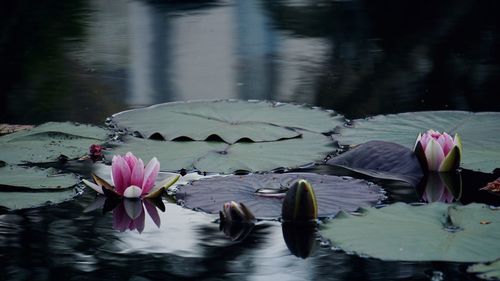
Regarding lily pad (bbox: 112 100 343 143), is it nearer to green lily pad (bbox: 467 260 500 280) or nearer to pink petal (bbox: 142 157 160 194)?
pink petal (bbox: 142 157 160 194)

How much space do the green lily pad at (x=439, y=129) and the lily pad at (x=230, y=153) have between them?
0.42 ft

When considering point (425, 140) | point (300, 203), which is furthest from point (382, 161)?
point (300, 203)

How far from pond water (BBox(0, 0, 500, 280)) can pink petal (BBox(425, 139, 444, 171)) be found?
0.70 feet

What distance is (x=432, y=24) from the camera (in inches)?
208

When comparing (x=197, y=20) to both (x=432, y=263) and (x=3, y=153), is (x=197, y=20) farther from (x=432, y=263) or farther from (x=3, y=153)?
(x=432, y=263)

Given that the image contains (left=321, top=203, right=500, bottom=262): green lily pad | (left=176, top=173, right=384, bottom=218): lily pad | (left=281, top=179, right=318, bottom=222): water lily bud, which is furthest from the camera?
(left=176, top=173, right=384, bottom=218): lily pad

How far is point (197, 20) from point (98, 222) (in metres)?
3.45

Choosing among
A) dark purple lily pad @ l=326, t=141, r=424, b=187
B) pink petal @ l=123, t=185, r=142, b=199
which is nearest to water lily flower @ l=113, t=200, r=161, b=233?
pink petal @ l=123, t=185, r=142, b=199

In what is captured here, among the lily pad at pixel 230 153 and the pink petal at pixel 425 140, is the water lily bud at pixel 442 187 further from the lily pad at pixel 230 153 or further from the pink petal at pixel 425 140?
the lily pad at pixel 230 153

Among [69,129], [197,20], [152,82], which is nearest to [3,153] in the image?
[69,129]

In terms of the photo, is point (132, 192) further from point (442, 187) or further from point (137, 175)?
point (442, 187)

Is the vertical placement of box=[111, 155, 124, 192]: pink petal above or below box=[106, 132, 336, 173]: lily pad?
above

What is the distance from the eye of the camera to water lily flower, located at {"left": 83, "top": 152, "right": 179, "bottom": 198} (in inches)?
100.0

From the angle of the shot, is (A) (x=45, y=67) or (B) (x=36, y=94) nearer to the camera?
(B) (x=36, y=94)
